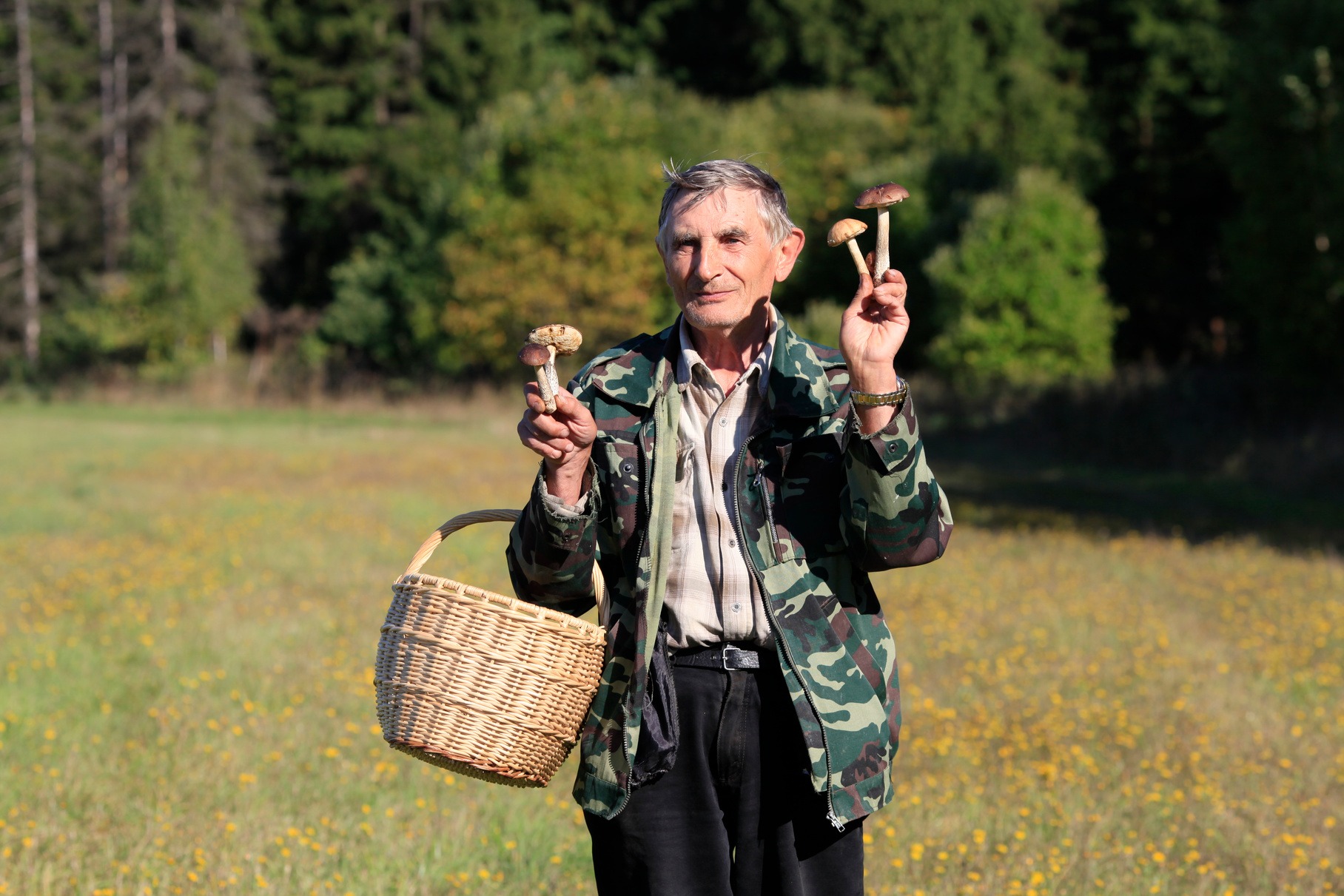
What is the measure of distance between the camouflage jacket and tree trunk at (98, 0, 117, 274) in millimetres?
52382

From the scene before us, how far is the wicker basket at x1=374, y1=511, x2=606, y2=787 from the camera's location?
2893 millimetres

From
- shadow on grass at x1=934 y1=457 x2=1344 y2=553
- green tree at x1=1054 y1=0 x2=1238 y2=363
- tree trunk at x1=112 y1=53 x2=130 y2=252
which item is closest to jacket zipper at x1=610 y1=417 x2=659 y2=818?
shadow on grass at x1=934 y1=457 x2=1344 y2=553

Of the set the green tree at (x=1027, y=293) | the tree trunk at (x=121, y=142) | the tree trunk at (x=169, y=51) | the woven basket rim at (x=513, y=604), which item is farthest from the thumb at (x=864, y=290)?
the tree trunk at (x=169, y=51)

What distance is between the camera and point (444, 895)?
15.6 feet

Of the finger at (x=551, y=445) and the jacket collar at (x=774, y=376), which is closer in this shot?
the finger at (x=551, y=445)

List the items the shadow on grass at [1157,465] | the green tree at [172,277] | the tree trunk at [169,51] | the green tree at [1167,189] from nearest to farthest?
the shadow on grass at [1157,465], the green tree at [1167,189], the green tree at [172,277], the tree trunk at [169,51]

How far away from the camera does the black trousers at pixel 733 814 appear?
286 cm

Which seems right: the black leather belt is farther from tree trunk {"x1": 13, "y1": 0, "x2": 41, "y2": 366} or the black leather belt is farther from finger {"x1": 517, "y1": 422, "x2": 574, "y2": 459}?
tree trunk {"x1": 13, "y1": 0, "x2": 41, "y2": 366}

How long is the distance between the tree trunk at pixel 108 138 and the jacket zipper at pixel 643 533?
5245 cm

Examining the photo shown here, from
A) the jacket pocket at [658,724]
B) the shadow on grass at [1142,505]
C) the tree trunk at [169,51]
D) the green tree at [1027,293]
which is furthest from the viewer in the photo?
the tree trunk at [169,51]

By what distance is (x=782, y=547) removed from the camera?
2.83 meters

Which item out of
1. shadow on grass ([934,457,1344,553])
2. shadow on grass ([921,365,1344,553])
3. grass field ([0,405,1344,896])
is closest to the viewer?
grass field ([0,405,1344,896])

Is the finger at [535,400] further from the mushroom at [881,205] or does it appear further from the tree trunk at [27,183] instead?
the tree trunk at [27,183]

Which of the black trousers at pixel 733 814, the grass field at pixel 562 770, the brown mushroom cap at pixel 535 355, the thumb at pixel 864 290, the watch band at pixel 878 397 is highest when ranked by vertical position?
the thumb at pixel 864 290
